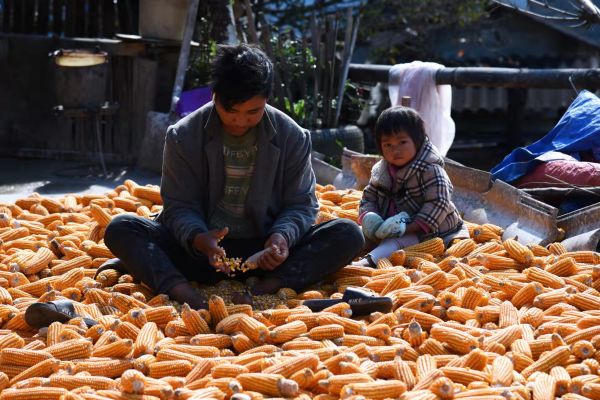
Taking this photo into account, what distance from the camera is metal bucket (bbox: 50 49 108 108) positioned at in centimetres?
919

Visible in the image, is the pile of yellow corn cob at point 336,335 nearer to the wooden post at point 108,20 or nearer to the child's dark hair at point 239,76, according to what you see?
the child's dark hair at point 239,76

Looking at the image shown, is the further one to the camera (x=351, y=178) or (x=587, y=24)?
(x=351, y=178)

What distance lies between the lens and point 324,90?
9406mm

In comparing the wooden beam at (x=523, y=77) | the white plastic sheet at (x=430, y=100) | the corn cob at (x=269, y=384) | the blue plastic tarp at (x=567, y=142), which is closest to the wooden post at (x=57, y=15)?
the white plastic sheet at (x=430, y=100)

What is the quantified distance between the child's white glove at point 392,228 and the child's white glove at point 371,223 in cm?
5

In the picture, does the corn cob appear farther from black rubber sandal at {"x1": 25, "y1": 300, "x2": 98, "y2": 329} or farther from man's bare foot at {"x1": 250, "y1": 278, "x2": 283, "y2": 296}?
man's bare foot at {"x1": 250, "y1": 278, "x2": 283, "y2": 296}

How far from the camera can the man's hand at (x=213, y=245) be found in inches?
180

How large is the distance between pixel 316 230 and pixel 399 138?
3.03ft

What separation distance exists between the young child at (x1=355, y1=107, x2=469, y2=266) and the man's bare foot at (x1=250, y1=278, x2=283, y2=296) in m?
0.84

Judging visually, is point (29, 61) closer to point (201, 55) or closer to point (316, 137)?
point (201, 55)

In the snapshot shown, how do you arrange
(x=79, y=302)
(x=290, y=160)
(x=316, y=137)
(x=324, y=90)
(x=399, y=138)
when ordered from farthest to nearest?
1. (x=324, y=90)
2. (x=316, y=137)
3. (x=399, y=138)
4. (x=290, y=160)
5. (x=79, y=302)

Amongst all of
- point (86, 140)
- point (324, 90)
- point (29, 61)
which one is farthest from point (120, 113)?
point (324, 90)

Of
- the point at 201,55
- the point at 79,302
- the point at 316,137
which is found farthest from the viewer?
the point at 201,55

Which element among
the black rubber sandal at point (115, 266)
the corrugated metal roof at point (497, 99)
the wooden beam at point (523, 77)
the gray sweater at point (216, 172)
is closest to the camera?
the gray sweater at point (216, 172)
